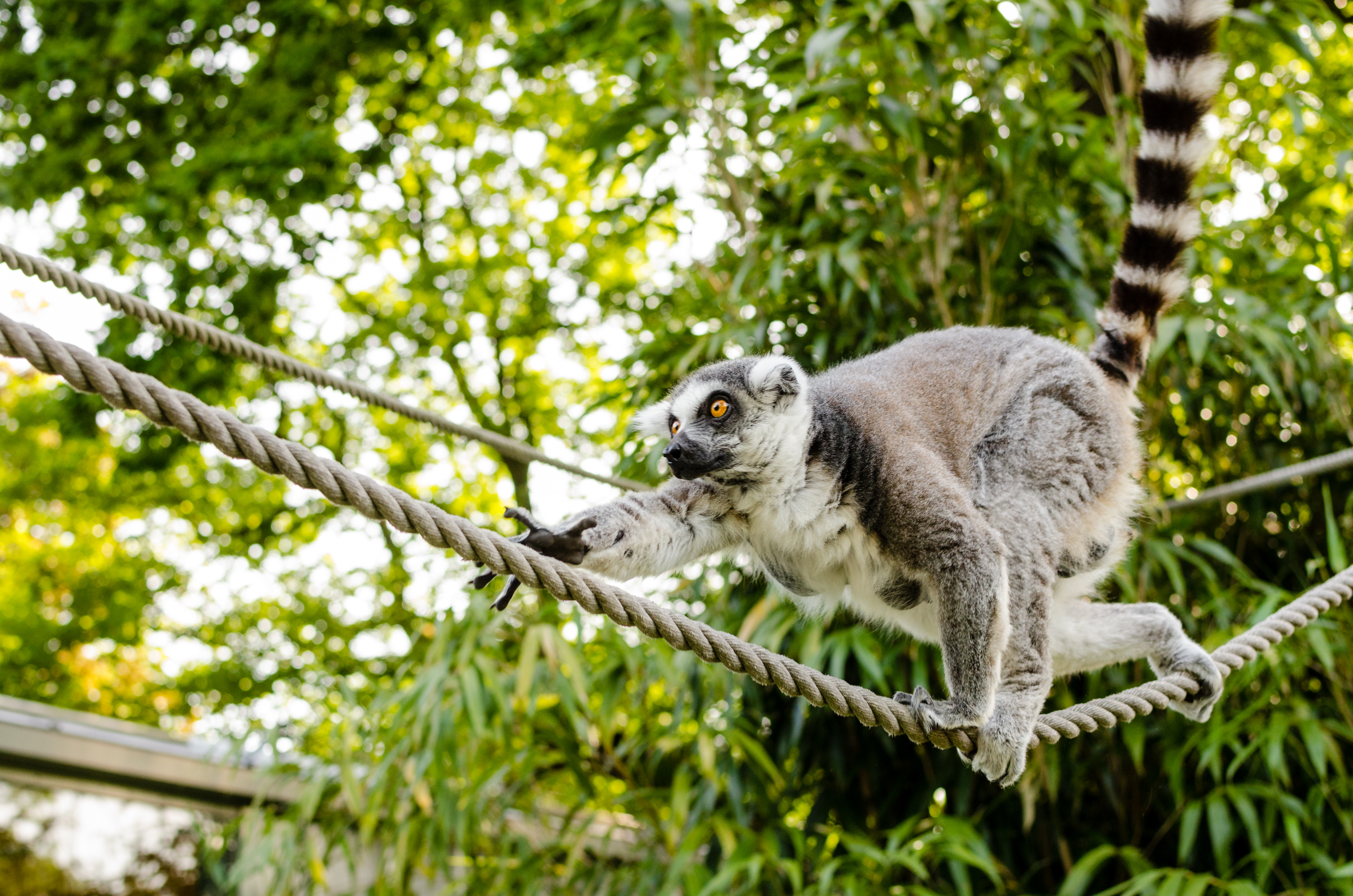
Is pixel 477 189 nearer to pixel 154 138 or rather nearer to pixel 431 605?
pixel 154 138

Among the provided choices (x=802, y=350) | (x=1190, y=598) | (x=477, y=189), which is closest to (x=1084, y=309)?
(x=802, y=350)

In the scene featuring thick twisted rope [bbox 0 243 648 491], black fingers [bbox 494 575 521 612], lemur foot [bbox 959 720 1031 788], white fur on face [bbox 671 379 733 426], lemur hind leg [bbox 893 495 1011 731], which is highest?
thick twisted rope [bbox 0 243 648 491]

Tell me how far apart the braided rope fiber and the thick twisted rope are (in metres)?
1.02

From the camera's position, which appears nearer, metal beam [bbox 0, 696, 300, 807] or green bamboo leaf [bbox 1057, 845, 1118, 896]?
green bamboo leaf [bbox 1057, 845, 1118, 896]

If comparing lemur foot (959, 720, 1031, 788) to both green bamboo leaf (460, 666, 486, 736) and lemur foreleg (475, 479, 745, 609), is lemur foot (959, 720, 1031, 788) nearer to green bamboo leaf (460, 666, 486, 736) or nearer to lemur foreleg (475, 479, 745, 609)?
lemur foreleg (475, 479, 745, 609)

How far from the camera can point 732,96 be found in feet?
13.9

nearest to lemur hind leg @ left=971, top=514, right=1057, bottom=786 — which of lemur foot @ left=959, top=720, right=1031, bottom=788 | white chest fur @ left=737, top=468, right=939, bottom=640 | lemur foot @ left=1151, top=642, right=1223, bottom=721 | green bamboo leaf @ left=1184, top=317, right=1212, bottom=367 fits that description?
lemur foot @ left=959, top=720, right=1031, bottom=788

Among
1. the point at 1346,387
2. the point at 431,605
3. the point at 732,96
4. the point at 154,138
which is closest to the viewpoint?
the point at 1346,387

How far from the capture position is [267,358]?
3137 mm

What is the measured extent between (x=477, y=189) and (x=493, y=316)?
1226mm

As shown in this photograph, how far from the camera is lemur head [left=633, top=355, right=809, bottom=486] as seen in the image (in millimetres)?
2311

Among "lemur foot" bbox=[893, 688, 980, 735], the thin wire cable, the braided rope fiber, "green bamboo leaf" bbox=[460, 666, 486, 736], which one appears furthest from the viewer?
"green bamboo leaf" bbox=[460, 666, 486, 736]

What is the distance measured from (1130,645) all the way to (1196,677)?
17 centimetres

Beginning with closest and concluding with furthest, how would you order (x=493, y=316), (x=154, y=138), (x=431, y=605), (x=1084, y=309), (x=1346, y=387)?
(x=1084, y=309) → (x=1346, y=387) → (x=154, y=138) → (x=431, y=605) → (x=493, y=316)
